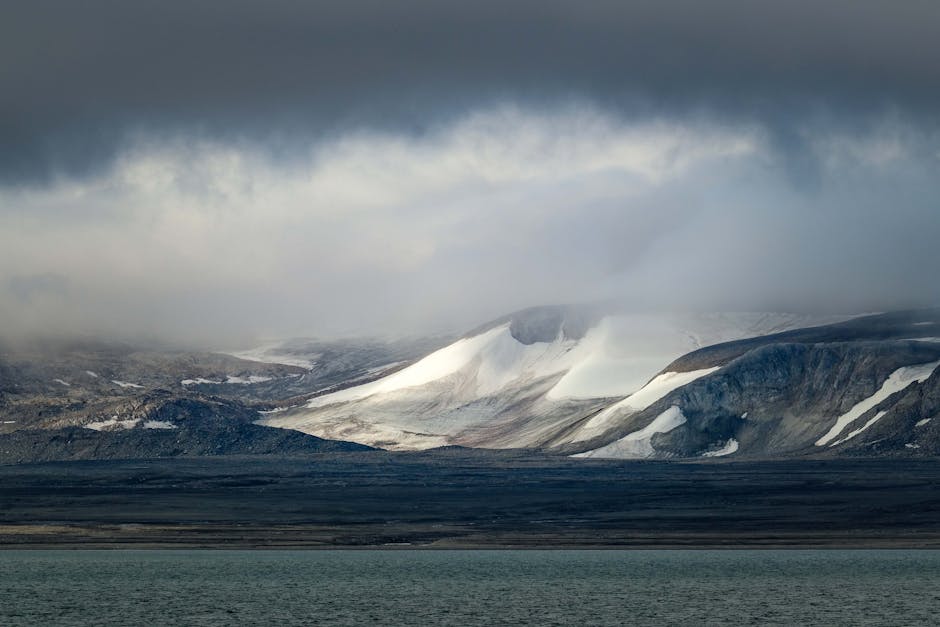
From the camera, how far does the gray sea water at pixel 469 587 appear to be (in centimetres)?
9244

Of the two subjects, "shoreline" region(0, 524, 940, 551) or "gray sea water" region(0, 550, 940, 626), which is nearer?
"gray sea water" region(0, 550, 940, 626)

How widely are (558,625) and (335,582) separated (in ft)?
106

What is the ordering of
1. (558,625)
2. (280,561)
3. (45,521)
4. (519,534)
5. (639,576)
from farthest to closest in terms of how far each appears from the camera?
(45,521), (519,534), (280,561), (639,576), (558,625)

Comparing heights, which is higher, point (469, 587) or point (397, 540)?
point (397, 540)

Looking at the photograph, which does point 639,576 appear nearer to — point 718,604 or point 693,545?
point 718,604

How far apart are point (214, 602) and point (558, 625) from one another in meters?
25.1

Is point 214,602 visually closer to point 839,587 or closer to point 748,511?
point 839,587

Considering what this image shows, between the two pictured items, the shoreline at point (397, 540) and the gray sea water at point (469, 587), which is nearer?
the gray sea water at point (469, 587)

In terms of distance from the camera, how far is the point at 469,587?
367ft

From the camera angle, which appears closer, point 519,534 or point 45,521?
point 519,534

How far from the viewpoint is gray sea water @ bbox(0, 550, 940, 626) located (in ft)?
303

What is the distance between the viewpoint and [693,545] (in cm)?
15388

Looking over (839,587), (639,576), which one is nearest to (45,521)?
(639,576)

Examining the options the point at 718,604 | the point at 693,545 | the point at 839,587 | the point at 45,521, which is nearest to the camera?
the point at 718,604
